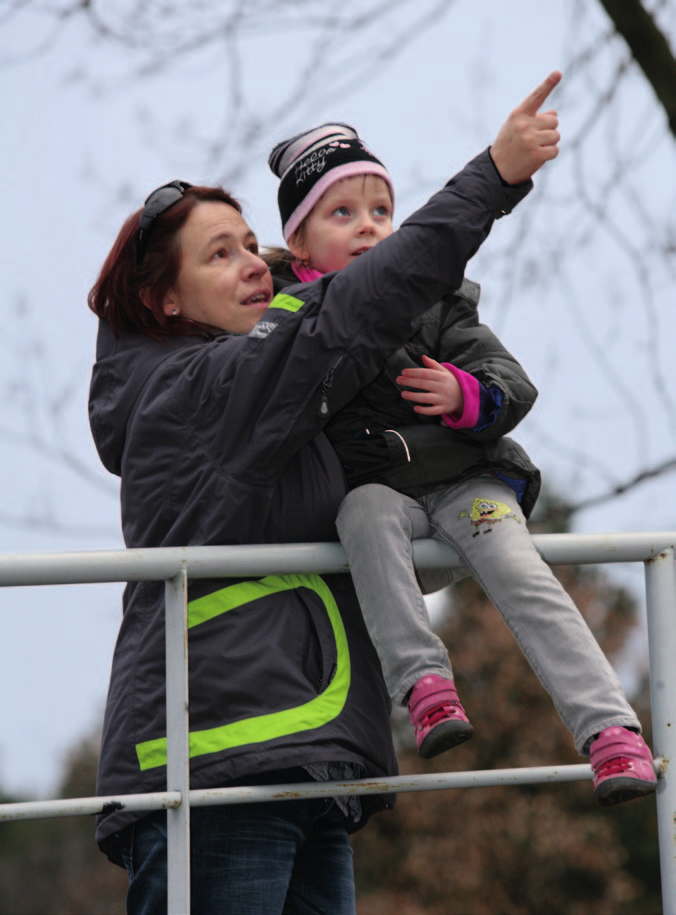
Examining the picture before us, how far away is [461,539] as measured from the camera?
1938 millimetres

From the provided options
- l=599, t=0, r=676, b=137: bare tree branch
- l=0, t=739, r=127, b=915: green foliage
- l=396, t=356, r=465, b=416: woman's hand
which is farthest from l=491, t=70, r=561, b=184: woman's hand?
l=0, t=739, r=127, b=915: green foliage

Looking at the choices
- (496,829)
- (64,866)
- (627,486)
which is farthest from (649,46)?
(64,866)

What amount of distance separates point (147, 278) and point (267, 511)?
541 mm

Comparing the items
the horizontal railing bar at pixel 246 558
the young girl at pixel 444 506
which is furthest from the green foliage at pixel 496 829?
the horizontal railing bar at pixel 246 558

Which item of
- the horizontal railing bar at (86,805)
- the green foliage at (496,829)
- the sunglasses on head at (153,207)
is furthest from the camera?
the green foliage at (496,829)

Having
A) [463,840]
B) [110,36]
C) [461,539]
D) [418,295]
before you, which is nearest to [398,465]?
[461,539]

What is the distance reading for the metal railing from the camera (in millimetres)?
1637

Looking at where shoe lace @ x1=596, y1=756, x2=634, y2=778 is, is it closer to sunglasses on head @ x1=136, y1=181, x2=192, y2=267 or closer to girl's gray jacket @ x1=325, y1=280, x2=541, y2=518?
girl's gray jacket @ x1=325, y1=280, x2=541, y2=518

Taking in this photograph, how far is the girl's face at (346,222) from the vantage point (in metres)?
2.25

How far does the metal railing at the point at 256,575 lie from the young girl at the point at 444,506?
64mm

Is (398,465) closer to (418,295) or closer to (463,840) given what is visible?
(418,295)

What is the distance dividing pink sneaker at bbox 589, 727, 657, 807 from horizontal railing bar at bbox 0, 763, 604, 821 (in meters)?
0.08

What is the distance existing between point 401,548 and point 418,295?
1.26 ft

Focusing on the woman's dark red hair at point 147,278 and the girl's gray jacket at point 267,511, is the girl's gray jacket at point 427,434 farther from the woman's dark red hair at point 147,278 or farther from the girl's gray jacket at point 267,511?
the woman's dark red hair at point 147,278
